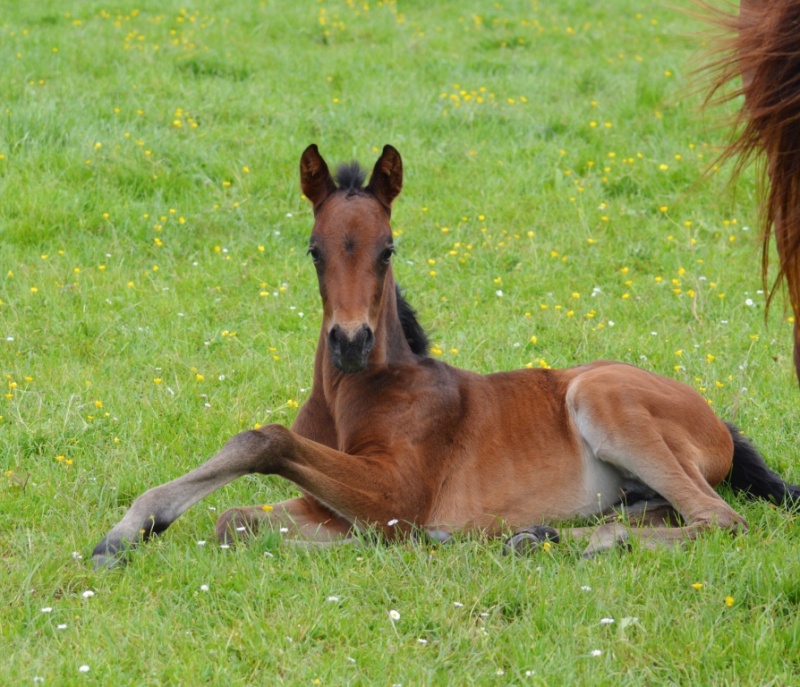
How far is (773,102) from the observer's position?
9.58ft

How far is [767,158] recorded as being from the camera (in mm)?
3123

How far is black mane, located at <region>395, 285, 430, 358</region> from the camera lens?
5.30 m

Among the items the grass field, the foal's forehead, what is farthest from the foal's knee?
the foal's forehead

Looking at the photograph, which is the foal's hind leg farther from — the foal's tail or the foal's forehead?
the foal's forehead

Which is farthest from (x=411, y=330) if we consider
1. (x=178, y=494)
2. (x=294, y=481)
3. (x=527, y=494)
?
(x=178, y=494)

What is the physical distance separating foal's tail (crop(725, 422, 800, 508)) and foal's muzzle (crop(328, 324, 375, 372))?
1.86 m

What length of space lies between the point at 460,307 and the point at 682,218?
238 cm

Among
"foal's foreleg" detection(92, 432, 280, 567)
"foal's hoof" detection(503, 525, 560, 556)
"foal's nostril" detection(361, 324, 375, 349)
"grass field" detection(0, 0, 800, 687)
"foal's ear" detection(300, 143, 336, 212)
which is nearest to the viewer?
"grass field" detection(0, 0, 800, 687)

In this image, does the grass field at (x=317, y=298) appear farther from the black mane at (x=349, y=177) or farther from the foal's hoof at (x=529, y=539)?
the black mane at (x=349, y=177)

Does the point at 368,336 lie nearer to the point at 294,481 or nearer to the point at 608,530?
the point at 294,481

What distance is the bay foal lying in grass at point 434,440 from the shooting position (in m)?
4.49

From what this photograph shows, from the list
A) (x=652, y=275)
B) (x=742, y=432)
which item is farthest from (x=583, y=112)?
(x=742, y=432)

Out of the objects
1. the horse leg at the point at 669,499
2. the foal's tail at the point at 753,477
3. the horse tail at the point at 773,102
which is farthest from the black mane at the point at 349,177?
the horse tail at the point at 773,102

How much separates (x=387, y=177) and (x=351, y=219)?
0.42m
